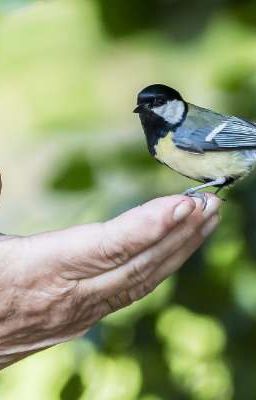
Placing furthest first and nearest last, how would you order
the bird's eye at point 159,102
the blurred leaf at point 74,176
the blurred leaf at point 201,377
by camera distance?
the blurred leaf at point 201,377 → the blurred leaf at point 74,176 → the bird's eye at point 159,102

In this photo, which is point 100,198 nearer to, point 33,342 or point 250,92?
point 250,92

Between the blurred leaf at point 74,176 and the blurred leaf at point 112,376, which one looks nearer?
the blurred leaf at point 74,176

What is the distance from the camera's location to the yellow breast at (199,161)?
2.13 ft

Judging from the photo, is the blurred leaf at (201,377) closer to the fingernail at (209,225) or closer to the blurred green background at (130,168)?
the blurred green background at (130,168)

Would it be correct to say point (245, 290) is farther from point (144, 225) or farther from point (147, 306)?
point (144, 225)

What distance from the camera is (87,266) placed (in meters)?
0.73

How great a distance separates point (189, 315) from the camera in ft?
3.81

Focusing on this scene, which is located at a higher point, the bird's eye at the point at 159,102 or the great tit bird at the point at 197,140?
the bird's eye at the point at 159,102

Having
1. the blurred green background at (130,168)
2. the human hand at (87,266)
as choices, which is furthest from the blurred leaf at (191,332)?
the human hand at (87,266)

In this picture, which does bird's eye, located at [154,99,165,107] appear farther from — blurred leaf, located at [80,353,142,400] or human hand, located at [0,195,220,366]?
blurred leaf, located at [80,353,142,400]

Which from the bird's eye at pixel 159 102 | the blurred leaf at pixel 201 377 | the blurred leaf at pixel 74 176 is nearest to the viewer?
the bird's eye at pixel 159 102

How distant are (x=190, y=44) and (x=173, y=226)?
1.68 feet

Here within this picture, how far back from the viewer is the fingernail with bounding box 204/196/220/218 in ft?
2.19

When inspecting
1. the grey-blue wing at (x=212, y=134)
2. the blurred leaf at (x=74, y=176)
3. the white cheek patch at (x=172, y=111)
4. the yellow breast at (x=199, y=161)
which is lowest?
Result: the blurred leaf at (x=74, y=176)
